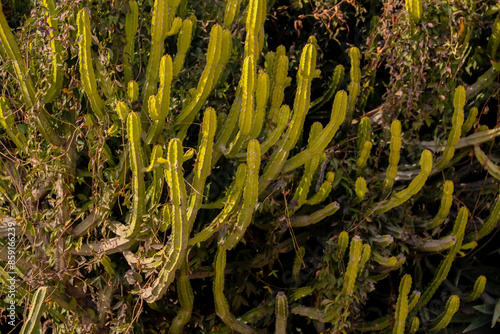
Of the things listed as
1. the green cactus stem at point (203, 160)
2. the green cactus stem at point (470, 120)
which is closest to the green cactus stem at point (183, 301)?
the green cactus stem at point (203, 160)

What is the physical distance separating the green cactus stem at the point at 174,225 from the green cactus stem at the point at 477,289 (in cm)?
190

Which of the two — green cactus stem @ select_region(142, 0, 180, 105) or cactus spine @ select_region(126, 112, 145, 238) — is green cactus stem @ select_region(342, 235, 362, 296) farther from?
green cactus stem @ select_region(142, 0, 180, 105)

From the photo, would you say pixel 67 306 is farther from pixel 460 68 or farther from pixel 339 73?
pixel 460 68

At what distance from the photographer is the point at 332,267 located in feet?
11.2

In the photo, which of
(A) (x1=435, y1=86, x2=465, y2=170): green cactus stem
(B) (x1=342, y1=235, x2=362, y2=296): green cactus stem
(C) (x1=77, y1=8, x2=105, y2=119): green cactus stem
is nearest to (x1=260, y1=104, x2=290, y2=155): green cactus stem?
(B) (x1=342, y1=235, x2=362, y2=296): green cactus stem

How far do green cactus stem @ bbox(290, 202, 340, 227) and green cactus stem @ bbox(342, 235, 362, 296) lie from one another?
0.63 feet

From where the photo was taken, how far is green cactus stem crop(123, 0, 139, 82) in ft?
9.87

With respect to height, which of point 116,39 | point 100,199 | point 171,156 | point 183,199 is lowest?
point 100,199

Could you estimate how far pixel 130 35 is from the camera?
10.0ft

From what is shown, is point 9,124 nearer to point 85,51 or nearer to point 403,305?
point 85,51

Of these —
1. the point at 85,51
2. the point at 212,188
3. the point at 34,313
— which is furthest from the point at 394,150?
the point at 34,313

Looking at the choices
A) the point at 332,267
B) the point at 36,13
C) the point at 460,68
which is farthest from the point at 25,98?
the point at 460,68

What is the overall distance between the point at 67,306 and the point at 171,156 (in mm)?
1313

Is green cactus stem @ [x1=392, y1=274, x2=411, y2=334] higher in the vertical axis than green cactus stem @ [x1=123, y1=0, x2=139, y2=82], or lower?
lower
